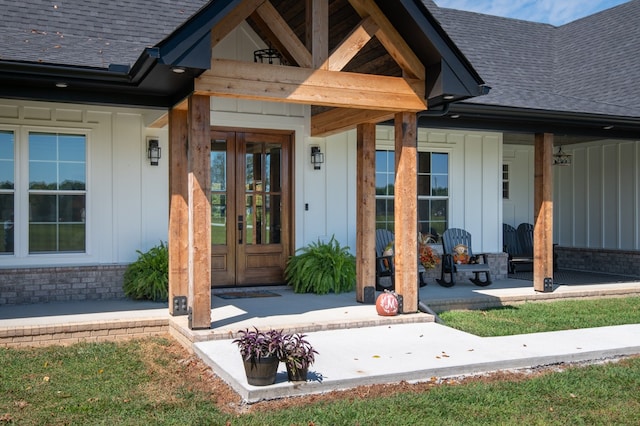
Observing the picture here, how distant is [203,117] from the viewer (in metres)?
6.55

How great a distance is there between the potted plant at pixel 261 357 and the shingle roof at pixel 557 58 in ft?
18.2

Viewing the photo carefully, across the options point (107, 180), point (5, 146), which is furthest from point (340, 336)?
point (5, 146)

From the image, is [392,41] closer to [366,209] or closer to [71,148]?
[366,209]

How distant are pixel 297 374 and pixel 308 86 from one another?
3186 millimetres

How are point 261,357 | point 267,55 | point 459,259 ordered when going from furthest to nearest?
point 459,259 < point 267,55 < point 261,357

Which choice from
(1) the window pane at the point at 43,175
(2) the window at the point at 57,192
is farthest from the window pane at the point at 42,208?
(1) the window pane at the point at 43,175

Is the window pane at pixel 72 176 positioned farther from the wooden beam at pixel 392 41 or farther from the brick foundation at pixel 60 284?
A: the wooden beam at pixel 392 41

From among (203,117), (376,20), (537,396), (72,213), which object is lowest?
(537,396)

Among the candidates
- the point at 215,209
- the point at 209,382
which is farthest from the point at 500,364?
the point at 215,209

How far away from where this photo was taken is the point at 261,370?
4934mm

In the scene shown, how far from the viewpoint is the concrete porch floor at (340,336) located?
18.0 feet

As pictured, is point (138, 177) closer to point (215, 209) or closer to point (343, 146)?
point (215, 209)

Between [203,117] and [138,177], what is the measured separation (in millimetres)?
2951

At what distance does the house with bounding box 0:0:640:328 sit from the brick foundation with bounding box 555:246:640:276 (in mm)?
225
